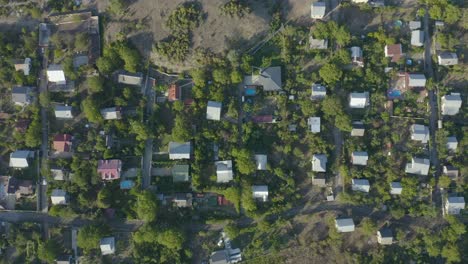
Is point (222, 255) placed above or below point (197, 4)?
below

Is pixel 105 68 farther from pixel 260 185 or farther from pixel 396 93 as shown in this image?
pixel 396 93

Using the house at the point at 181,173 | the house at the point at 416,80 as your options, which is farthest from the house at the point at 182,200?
the house at the point at 416,80

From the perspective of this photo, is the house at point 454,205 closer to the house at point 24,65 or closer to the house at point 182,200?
the house at point 182,200

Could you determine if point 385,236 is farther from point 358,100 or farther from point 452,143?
A: point 358,100

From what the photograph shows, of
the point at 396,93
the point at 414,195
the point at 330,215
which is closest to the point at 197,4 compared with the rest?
the point at 396,93

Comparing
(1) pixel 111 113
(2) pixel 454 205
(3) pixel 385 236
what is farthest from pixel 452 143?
(1) pixel 111 113
